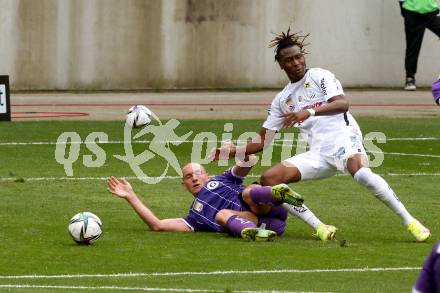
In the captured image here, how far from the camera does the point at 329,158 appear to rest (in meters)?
12.6

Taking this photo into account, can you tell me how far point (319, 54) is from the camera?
3122 centimetres

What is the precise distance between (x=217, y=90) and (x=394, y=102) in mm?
4473

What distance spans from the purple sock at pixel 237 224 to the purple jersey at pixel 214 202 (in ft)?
0.68

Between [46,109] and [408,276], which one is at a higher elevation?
[408,276]

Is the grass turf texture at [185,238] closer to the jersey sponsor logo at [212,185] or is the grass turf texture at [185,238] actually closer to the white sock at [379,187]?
the white sock at [379,187]

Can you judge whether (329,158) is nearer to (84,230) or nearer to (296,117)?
(296,117)

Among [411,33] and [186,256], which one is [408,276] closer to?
[186,256]

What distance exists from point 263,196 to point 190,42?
62.0 ft

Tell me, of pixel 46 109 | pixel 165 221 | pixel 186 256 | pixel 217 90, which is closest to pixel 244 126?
pixel 46 109

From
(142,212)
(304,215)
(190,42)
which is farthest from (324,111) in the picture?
(190,42)

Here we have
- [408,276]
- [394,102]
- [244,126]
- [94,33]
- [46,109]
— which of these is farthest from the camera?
[94,33]

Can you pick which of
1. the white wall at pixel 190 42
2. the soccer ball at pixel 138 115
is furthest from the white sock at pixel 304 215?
the white wall at pixel 190 42

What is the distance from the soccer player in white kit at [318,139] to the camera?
1230 cm

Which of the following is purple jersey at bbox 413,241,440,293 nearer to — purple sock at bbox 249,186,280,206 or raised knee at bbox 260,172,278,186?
purple sock at bbox 249,186,280,206
